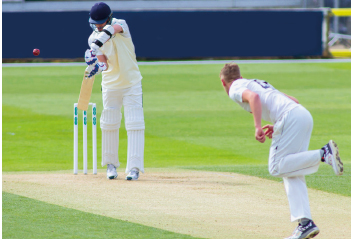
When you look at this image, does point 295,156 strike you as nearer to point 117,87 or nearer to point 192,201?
point 192,201

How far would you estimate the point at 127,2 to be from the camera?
112 feet

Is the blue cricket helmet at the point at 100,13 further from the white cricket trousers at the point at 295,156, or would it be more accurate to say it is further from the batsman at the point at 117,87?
the white cricket trousers at the point at 295,156

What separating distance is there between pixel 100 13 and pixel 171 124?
6.31 metres

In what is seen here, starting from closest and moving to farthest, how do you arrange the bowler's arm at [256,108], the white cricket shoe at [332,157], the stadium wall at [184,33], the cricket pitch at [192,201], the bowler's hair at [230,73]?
the bowler's arm at [256,108], the white cricket shoe at [332,157], the bowler's hair at [230,73], the cricket pitch at [192,201], the stadium wall at [184,33]

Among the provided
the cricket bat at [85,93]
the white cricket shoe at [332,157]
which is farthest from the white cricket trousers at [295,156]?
the cricket bat at [85,93]

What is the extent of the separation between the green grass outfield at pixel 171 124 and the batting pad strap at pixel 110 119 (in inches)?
65.5

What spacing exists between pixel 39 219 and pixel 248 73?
16.9m

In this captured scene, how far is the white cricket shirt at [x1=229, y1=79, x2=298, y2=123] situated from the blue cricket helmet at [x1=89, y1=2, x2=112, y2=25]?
8.92 feet

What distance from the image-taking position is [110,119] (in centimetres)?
775

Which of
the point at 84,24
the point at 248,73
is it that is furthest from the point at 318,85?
the point at 84,24

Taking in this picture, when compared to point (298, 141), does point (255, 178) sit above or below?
below

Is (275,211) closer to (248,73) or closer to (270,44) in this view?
(248,73)

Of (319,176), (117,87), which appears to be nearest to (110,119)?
(117,87)

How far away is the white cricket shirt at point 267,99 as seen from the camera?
5.00m
